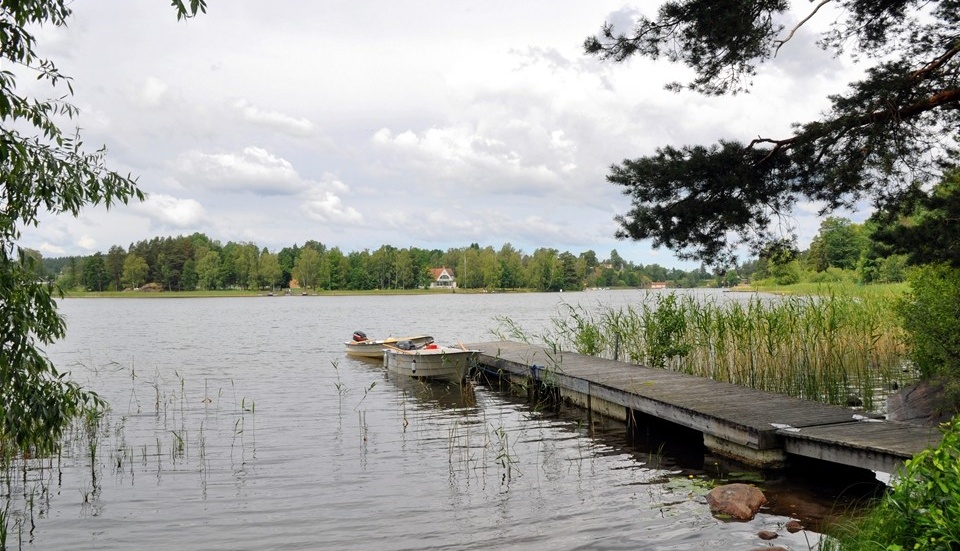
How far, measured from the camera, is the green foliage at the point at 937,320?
9.06 meters

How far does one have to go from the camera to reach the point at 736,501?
7.32 metres

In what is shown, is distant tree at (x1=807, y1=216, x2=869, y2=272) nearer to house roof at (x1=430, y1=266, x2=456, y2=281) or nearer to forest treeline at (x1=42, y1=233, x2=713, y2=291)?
forest treeline at (x1=42, y1=233, x2=713, y2=291)

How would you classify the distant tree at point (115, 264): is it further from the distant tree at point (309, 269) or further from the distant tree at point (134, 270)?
the distant tree at point (309, 269)

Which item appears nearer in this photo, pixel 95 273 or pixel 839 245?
pixel 839 245

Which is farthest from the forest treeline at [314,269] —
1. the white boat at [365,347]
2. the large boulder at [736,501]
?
the large boulder at [736,501]

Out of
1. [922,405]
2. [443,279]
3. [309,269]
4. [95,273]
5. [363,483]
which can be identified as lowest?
[363,483]

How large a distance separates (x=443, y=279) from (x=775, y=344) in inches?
4656

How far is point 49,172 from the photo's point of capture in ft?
17.9

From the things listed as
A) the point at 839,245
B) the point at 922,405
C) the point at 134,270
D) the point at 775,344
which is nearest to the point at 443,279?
the point at 134,270

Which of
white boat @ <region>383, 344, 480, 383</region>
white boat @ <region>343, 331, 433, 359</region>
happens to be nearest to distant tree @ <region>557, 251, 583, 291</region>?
white boat @ <region>343, 331, 433, 359</region>

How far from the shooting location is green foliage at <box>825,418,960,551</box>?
141 inches

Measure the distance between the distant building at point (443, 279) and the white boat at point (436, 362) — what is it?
107 m

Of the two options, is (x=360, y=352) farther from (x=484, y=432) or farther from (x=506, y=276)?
(x=506, y=276)

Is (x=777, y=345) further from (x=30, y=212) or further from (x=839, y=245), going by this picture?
(x=839, y=245)
